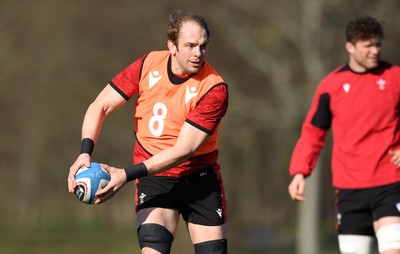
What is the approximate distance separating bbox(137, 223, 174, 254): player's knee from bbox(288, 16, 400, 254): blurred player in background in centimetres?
138

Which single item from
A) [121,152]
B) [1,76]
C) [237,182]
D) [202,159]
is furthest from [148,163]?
[237,182]

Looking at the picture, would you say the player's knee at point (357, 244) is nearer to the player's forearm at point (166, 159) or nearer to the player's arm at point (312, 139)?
the player's arm at point (312, 139)

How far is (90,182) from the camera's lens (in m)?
6.55

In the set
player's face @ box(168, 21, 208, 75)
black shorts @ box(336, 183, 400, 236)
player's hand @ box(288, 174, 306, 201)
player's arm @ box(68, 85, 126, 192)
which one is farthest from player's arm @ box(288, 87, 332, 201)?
player's arm @ box(68, 85, 126, 192)

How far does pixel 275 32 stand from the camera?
102 ft

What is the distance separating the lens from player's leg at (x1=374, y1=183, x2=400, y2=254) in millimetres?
7637

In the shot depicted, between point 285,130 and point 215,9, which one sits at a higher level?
point 215,9

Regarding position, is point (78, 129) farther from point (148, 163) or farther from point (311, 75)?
point (148, 163)

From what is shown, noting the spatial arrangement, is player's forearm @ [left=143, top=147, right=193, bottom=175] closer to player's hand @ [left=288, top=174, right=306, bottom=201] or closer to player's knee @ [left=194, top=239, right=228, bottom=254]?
player's knee @ [left=194, top=239, right=228, bottom=254]

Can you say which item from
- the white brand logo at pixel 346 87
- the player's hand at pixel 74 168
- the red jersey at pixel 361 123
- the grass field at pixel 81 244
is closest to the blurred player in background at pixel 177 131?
the player's hand at pixel 74 168

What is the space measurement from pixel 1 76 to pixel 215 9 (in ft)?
30.4

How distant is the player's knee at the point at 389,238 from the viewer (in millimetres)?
7617

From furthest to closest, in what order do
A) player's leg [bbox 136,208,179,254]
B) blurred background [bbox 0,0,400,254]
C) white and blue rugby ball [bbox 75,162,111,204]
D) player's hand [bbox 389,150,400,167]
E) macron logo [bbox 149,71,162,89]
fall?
blurred background [bbox 0,0,400,254] → player's hand [bbox 389,150,400,167] → macron logo [bbox 149,71,162,89] → player's leg [bbox 136,208,179,254] → white and blue rugby ball [bbox 75,162,111,204]

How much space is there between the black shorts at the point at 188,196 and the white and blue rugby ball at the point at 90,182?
2.59 ft
